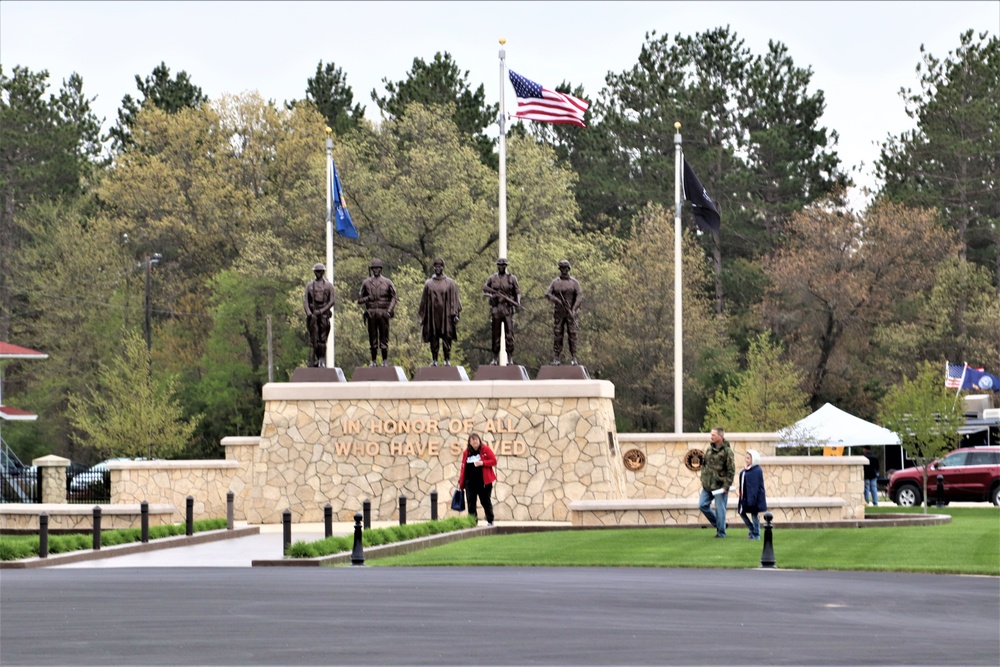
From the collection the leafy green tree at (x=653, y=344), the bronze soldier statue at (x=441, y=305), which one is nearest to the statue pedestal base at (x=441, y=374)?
the bronze soldier statue at (x=441, y=305)

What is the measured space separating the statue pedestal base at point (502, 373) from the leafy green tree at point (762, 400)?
639 inches

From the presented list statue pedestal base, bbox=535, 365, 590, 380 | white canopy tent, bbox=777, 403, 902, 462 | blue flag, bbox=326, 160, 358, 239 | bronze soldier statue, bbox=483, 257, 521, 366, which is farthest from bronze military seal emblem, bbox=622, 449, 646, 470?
blue flag, bbox=326, 160, 358, 239

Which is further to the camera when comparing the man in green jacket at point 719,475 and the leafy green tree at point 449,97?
the leafy green tree at point 449,97

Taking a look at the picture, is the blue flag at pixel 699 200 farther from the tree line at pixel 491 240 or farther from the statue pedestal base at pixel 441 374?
the tree line at pixel 491 240

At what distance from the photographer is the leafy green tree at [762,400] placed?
50781 mm

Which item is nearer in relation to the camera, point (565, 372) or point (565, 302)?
point (565, 302)

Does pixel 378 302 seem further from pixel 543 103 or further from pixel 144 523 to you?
pixel 144 523

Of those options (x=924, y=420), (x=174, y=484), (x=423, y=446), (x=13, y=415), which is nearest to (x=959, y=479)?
(x=924, y=420)

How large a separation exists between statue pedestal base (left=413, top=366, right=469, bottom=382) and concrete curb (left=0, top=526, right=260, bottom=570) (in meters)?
4.99

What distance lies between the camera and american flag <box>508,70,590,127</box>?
36.6 m

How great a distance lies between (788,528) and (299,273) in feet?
93.3

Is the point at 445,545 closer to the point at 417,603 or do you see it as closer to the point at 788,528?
the point at 788,528

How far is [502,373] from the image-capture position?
35156 millimetres

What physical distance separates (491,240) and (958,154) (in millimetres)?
24084
